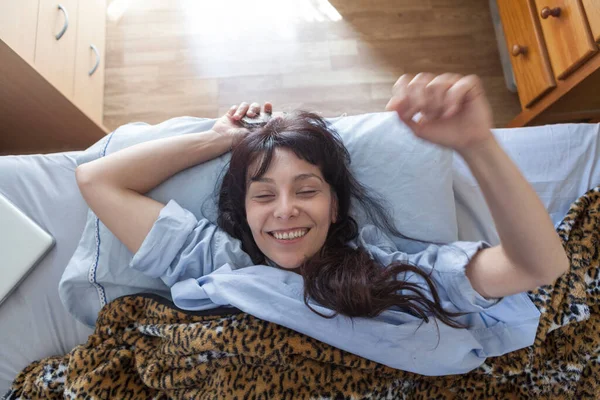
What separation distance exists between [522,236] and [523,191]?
76mm

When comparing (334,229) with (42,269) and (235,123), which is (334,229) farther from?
(42,269)

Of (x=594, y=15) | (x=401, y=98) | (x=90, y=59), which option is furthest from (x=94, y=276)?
(x=594, y=15)

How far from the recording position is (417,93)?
55 centimetres

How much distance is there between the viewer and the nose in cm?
82

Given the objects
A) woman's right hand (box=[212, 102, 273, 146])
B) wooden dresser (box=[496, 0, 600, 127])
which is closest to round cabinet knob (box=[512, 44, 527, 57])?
wooden dresser (box=[496, 0, 600, 127])

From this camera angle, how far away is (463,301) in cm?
80

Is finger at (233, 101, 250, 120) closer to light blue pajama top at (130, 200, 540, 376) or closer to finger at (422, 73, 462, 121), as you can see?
light blue pajama top at (130, 200, 540, 376)

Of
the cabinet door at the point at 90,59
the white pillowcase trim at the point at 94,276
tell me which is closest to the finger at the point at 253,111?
the white pillowcase trim at the point at 94,276

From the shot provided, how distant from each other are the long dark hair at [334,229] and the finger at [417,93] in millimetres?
359

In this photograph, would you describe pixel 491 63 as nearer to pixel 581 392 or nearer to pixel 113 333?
pixel 581 392

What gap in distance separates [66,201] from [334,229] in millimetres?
759

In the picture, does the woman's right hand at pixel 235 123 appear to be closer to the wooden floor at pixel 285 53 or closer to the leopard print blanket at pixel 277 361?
the leopard print blanket at pixel 277 361

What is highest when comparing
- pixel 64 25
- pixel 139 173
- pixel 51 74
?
pixel 64 25

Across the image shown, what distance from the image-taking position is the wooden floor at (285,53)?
1.70 meters
